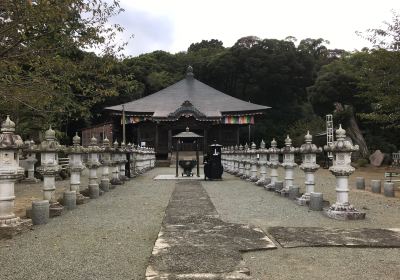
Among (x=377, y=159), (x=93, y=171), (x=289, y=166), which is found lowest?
(x=377, y=159)

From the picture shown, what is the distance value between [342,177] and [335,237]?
2.09 m

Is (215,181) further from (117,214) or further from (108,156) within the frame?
(117,214)

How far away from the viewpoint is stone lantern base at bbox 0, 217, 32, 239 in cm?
520

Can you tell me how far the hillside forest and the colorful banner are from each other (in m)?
4.57

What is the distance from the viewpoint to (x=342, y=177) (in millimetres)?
6945

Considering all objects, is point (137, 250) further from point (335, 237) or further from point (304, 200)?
point (304, 200)

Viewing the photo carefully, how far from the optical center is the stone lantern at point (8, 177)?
5328 millimetres

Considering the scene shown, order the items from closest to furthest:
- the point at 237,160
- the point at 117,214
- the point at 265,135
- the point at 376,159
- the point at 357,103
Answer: the point at 117,214 → the point at 237,160 → the point at 376,159 → the point at 357,103 → the point at 265,135

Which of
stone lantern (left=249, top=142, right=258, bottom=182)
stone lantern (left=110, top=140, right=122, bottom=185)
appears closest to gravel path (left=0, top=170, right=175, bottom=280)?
stone lantern (left=110, top=140, right=122, bottom=185)

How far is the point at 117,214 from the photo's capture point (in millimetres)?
7191

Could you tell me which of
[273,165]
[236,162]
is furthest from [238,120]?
[273,165]

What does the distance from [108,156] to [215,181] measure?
483cm

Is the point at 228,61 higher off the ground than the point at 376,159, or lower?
higher

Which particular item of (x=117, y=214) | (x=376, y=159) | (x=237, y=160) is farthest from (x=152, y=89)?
(x=117, y=214)
